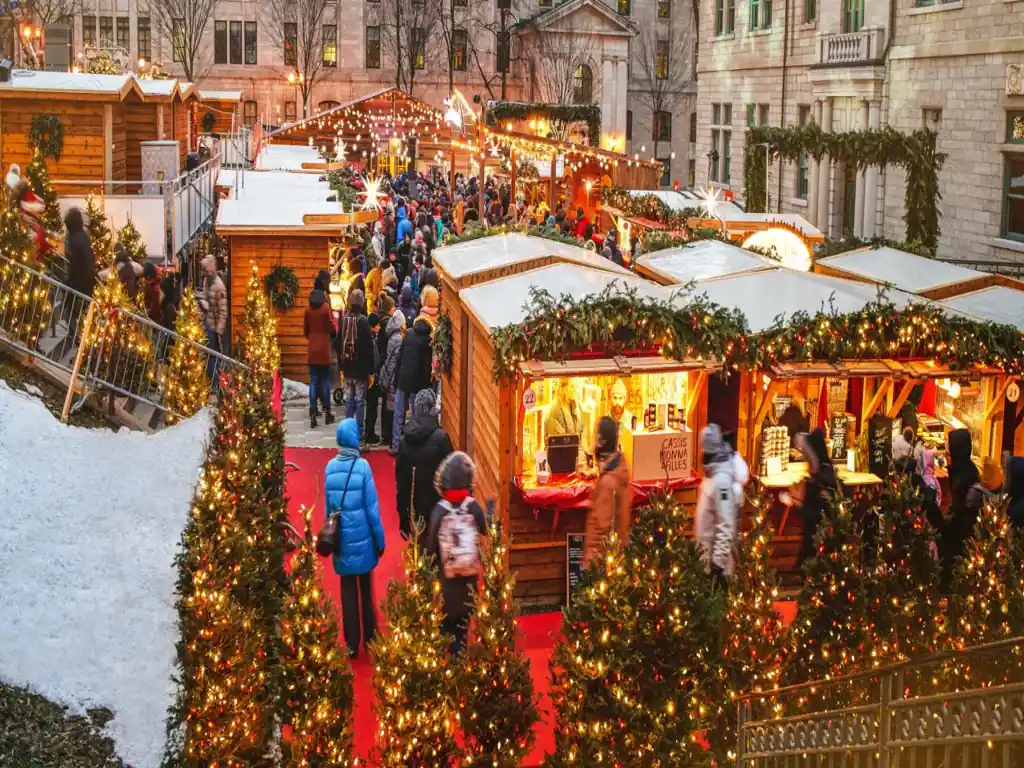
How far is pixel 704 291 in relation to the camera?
35.5 feet

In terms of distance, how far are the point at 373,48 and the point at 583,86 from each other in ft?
38.7

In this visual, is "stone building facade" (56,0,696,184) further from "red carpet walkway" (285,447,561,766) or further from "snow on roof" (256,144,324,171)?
"red carpet walkway" (285,447,561,766)

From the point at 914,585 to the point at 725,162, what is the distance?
125 ft

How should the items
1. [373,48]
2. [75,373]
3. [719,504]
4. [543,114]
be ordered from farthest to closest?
[373,48], [543,114], [75,373], [719,504]

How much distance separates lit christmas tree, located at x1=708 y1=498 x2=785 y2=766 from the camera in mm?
7570

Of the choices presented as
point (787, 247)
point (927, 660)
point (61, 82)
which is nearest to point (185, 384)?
point (787, 247)

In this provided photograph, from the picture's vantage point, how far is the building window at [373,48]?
6900cm

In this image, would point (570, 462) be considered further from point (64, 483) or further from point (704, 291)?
point (64, 483)

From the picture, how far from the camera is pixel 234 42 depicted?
67.4 meters

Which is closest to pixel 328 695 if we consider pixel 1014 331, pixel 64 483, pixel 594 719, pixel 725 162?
pixel 594 719

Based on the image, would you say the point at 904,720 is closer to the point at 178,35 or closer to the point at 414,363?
the point at 414,363

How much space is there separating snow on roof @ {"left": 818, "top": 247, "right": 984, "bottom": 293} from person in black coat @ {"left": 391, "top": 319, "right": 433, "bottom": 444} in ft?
16.4

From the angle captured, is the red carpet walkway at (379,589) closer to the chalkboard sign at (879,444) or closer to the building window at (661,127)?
the chalkboard sign at (879,444)

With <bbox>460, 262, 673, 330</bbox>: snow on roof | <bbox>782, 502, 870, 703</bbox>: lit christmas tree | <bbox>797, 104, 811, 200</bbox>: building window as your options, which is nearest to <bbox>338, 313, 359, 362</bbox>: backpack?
<bbox>460, 262, 673, 330</bbox>: snow on roof
